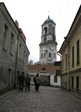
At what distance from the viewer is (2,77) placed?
33.8ft

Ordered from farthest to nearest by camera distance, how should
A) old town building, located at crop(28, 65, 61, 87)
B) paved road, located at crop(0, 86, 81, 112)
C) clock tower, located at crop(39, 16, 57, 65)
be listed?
1. clock tower, located at crop(39, 16, 57, 65)
2. old town building, located at crop(28, 65, 61, 87)
3. paved road, located at crop(0, 86, 81, 112)

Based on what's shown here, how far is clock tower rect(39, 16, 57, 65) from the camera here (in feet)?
181

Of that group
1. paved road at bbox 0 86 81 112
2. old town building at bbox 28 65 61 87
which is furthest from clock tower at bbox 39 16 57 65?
paved road at bbox 0 86 81 112

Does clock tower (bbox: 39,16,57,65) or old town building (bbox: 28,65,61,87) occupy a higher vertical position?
clock tower (bbox: 39,16,57,65)

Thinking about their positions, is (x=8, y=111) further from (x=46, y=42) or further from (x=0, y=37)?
(x=46, y=42)

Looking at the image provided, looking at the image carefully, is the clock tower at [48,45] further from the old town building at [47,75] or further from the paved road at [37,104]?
the paved road at [37,104]

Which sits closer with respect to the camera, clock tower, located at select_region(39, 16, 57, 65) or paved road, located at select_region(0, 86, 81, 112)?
paved road, located at select_region(0, 86, 81, 112)

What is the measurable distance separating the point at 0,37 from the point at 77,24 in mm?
6344

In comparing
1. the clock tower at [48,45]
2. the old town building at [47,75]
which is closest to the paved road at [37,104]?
the old town building at [47,75]

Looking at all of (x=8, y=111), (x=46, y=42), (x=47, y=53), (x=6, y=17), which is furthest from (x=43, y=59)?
(x=8, y=111)

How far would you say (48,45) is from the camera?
5516cm

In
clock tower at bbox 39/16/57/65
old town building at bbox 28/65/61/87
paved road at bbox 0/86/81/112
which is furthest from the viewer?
clock tower at bbox 39/16/57/65

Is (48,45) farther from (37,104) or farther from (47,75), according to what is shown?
(37,104)

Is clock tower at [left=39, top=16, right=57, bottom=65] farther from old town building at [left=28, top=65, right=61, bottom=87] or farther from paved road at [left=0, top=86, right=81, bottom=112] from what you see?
paved road at [left=0, top=86, right=81, bottom=112]
